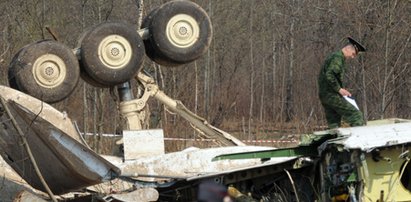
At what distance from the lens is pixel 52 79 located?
8.52 meters

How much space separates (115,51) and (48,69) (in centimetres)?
84

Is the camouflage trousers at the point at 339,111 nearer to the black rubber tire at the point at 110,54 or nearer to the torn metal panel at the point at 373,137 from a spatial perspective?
the torn metal panel at the point at 373,137

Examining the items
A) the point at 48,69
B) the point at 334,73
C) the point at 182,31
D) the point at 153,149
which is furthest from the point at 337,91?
the point at 48,69

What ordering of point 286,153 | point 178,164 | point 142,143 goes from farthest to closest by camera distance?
point 142,143 < point 178,164 < point 286,153

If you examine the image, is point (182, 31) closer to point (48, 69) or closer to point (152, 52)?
point (152, 52)

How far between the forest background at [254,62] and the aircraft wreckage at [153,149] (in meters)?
0.65

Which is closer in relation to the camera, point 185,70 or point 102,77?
point 102,77

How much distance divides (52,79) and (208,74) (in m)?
18.6

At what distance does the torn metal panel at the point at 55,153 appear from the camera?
6633mm

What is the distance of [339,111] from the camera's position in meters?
8.44

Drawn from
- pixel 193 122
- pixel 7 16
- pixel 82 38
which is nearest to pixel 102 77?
pixel 82 38

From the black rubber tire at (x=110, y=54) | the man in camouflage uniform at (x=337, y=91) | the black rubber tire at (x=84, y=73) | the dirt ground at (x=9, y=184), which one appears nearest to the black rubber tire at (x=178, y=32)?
the black rubber tire at (x=110, y=54)

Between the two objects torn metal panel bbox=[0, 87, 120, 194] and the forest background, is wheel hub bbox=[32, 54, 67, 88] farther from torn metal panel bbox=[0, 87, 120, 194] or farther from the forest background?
torn metal panel bbox=[0, 87, 120, 194]

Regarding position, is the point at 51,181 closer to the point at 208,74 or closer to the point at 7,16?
the point at 7,16
